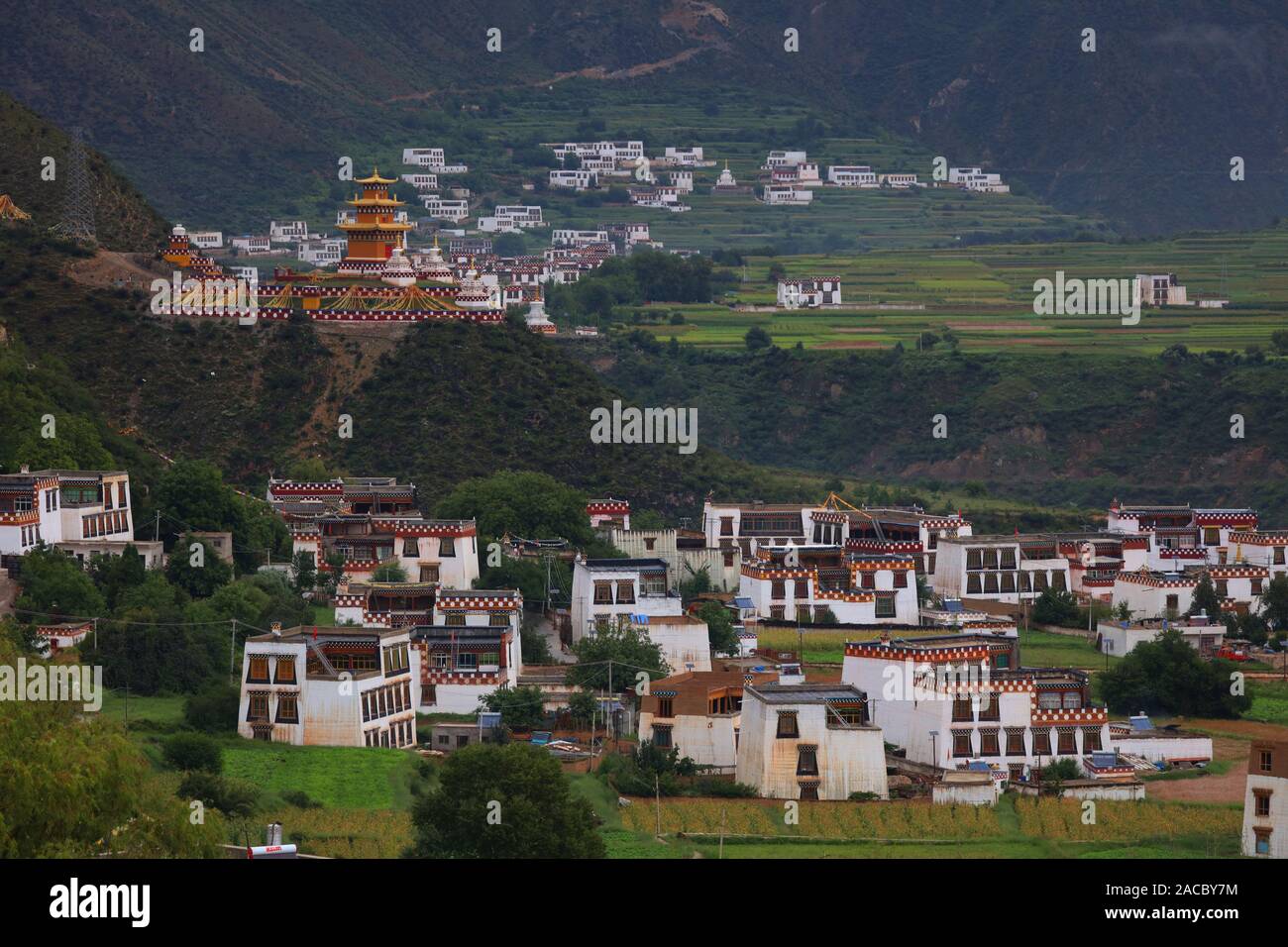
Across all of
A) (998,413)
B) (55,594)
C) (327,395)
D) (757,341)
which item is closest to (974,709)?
(55,594)

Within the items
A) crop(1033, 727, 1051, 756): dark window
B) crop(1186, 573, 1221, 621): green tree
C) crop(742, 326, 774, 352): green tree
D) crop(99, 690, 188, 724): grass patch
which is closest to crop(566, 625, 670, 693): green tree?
crop(99, 690, 188, 724): grass patch

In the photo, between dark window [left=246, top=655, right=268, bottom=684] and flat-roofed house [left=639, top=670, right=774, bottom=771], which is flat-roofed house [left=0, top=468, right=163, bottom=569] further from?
flat-roofed house [left=639, top=670, right=774, bottom=771]

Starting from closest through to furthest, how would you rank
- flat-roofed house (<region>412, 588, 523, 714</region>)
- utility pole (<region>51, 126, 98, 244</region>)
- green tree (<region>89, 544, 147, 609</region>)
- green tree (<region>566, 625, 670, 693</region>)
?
flat-roofed house (<region>412, 588, 523, 714</region>) < green tree (<region>566, 625, 670, 693</region>) < green tree (<region>89, 544, 147, 609</region>) < utility pole (<region>51, 126, 98, 244</region>)

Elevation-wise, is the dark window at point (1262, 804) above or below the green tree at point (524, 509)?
below

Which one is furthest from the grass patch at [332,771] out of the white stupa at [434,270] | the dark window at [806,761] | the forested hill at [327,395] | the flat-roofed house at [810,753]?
the white stupa at [434,270]

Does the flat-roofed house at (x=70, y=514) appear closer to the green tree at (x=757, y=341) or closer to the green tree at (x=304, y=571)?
the green tree at (x=304, y=571)

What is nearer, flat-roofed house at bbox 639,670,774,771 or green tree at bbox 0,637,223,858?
green tree at bbox 0,637,223,858
